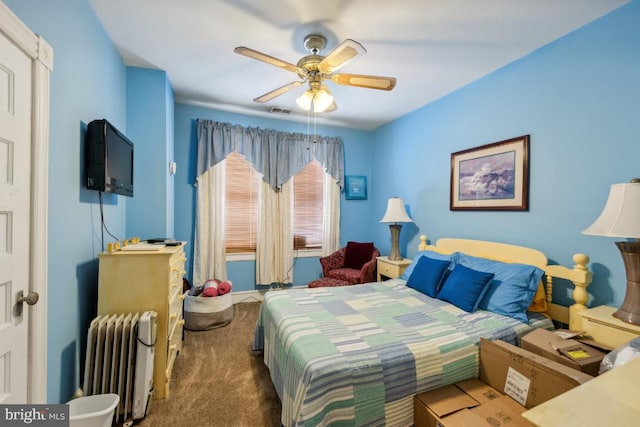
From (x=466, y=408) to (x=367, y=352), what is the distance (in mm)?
563

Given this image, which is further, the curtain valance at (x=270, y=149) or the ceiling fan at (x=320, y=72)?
the curtain valance at (x=270, y=149)

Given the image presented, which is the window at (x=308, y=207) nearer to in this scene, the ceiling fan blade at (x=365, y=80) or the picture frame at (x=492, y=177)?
the picture frame at (x=492, y=177)

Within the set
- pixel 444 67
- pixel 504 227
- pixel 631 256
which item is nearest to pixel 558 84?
pixel 444 67

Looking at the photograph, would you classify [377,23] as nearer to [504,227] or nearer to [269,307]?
[504,227]

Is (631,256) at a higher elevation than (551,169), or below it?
below

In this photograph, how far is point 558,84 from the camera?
7.11 ft

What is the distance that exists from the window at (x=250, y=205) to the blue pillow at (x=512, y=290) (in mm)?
2623

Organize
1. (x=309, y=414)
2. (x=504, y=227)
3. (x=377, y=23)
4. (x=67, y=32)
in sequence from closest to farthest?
1. (x=309, y=414)
2. (x=67, y=32)
3. (x=377, y=23)
4. (x=504, y=227)

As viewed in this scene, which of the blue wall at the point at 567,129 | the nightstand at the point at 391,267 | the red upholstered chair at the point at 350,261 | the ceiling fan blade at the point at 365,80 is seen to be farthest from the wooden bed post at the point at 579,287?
the red upholstered chair at the point at 350,261

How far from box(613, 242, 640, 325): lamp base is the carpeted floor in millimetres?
2227

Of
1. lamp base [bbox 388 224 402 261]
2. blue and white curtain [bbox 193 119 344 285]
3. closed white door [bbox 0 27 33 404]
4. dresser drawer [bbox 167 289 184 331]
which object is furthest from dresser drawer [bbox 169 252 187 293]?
lamp base [bbox 388 224 402 261]

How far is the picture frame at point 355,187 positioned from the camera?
14.9 feet

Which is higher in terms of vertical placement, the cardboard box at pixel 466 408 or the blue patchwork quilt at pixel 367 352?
the blue patchwork quilt at pixel 367 352

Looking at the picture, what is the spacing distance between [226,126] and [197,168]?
0.71 metres
